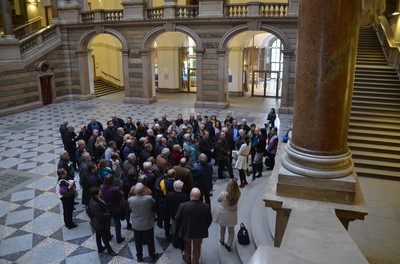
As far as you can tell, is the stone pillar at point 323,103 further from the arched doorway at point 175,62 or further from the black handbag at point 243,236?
the arched doorway at point 175,62

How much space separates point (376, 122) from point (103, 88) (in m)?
20.1

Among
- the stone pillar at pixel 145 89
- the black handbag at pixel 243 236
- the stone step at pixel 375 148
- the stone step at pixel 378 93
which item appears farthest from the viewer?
the stone pillar at pixel 145 89

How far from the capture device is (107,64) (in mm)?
26922

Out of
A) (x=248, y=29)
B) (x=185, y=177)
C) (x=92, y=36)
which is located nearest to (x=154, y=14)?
(x=92, y=36)

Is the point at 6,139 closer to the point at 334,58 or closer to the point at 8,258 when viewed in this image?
the point at 8,258

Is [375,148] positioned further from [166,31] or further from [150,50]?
[150,50]

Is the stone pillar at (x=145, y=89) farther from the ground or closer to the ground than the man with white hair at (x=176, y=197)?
farther from the ground

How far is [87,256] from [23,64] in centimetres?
1590

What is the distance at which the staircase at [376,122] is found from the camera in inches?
342

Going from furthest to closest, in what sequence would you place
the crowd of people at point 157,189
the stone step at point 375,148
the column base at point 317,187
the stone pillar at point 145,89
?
the stone pillar at point 145,89
the stone step at point 375,148
the crowd of people at point 157,189
the column base at point 317,187

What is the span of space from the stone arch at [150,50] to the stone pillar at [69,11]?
4.97 metres

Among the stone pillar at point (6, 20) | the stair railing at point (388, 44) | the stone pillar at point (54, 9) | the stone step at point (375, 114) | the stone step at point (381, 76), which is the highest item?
the stone pillar at point (54, 9)

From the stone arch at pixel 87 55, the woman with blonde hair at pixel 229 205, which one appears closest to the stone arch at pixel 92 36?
the stone arch at pixel 87 55

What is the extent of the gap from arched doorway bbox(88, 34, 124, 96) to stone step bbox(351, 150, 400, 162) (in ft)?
65.7
